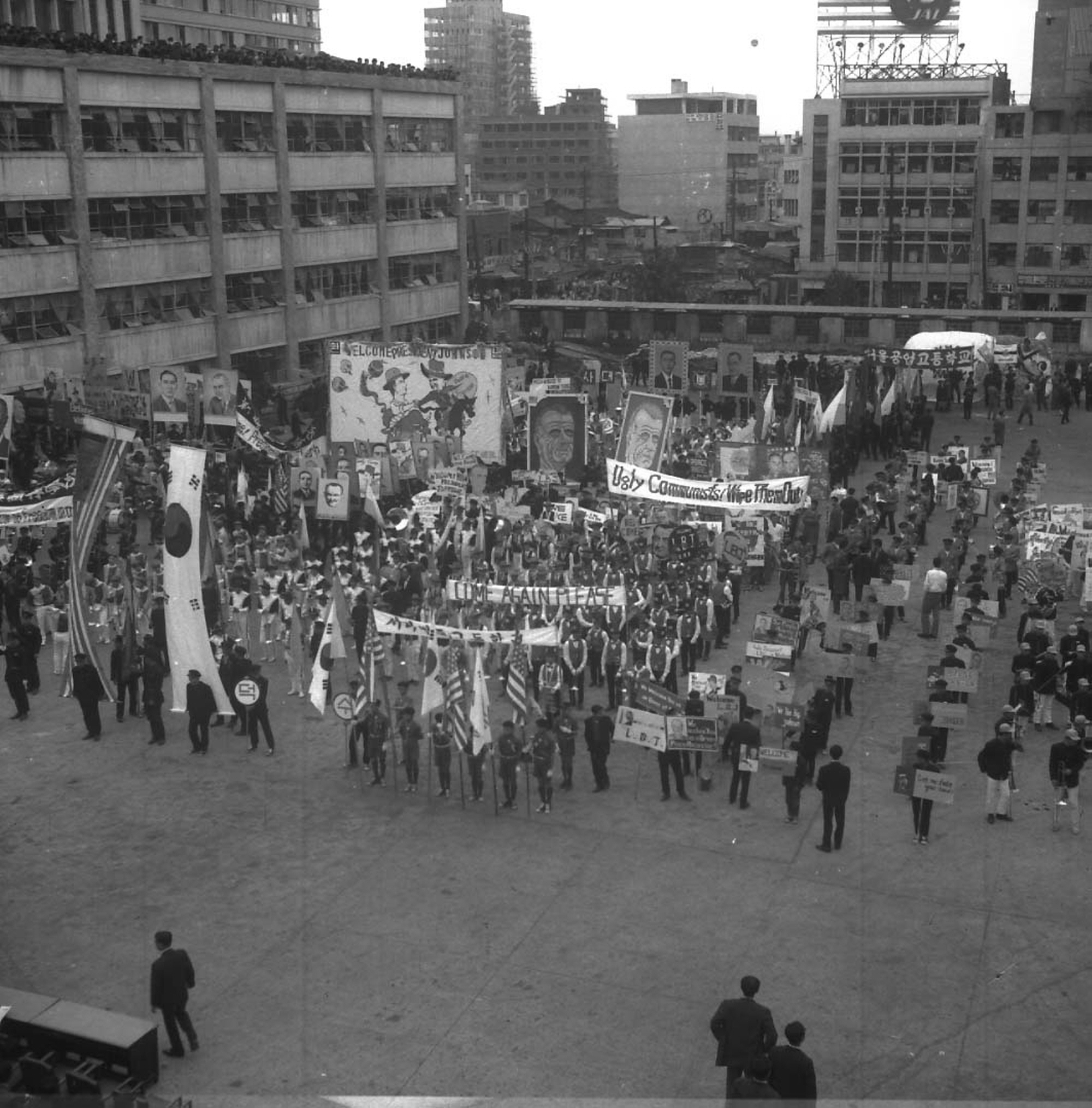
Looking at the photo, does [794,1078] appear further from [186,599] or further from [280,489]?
[280,489]

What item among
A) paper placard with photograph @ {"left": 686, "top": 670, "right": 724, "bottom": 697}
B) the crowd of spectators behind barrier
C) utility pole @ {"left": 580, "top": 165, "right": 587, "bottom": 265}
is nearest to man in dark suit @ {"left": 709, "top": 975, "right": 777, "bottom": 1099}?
paper placard with photograph @ {"left": 686, "top": 670, "right": 724, "bottom": 697}

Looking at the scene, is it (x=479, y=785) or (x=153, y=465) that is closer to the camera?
(x=479, y=785)

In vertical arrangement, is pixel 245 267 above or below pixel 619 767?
above

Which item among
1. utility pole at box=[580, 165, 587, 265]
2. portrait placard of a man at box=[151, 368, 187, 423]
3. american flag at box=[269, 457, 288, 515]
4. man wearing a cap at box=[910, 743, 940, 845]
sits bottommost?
man wearing a cap at box=[910, 743, 940, 845]

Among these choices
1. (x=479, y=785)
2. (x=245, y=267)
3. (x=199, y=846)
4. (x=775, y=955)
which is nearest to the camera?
(x=775, y=955)

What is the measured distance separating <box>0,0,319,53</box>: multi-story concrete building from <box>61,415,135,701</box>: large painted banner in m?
41.4

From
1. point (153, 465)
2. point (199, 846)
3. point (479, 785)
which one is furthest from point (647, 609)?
point (153, 465)

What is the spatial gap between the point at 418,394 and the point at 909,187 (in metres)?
55.8

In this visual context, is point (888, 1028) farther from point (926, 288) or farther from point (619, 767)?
point (926, 288)

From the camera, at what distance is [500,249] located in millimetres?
105312

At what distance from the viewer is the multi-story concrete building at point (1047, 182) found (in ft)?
236

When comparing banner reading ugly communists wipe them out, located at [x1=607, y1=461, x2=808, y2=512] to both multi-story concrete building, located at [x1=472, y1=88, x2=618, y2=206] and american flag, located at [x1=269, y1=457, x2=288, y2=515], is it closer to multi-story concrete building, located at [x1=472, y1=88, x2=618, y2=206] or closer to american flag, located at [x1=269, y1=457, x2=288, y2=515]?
american flag, located at [x1=269, y1=457, x2=288, y2=515]

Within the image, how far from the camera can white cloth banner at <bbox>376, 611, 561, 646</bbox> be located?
18031 mm

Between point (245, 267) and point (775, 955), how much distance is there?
40.2 metres
